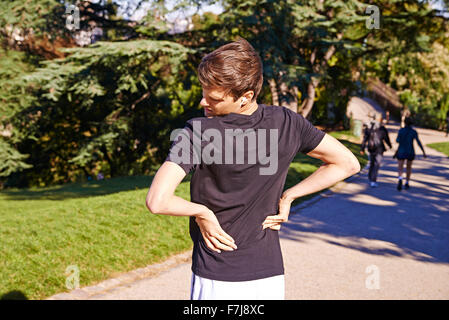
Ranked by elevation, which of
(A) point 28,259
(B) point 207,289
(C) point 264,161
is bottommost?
(A) point 28,259

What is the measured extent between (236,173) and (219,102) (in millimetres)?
305

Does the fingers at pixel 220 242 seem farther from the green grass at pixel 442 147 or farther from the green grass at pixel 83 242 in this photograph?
the green grass at pixel 442 147

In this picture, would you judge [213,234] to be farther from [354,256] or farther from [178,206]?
[354,256]

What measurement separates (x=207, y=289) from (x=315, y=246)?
16.9 ft

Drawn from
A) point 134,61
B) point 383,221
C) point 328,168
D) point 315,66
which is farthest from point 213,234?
point 315,66

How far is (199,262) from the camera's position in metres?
2.04

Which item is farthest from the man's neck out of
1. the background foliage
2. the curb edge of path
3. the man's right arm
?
the background foliage

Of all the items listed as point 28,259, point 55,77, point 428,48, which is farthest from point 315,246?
point 428,48

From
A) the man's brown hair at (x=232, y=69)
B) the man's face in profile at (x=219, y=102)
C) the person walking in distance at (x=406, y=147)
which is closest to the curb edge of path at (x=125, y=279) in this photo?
the man's face in profile at (x=219, y=102)

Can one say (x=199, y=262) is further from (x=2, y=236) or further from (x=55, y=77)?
(x=55, y=77)

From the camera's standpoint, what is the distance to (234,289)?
1987 mm

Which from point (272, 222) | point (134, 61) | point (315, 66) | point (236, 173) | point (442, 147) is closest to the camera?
point (236, 173)

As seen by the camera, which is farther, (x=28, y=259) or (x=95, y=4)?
(x=95, y=4)
